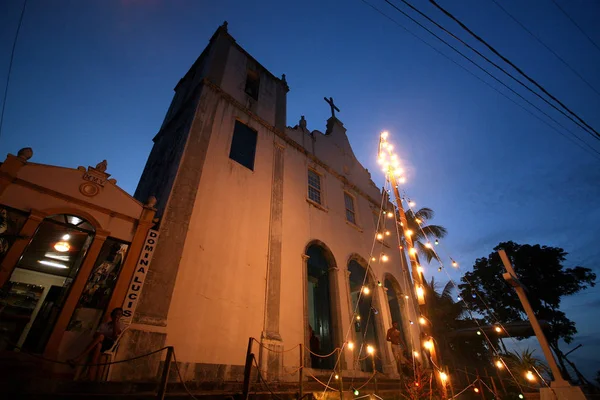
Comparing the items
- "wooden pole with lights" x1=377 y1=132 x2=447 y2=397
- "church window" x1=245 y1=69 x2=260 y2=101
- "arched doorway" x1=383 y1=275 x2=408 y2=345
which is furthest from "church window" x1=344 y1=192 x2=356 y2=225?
"church window" x1=245 y1=69 x2=260 y2=101

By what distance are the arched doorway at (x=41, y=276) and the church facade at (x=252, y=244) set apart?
2614mm

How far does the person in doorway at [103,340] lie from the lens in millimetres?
4973

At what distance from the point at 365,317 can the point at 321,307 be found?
278 cm

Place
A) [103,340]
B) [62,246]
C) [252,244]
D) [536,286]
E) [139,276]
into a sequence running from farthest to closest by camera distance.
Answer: [536,286]
[252,244]
[62,246]
[139,276]
[103,340]

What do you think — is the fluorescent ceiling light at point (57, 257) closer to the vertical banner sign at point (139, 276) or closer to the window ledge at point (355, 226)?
the vertical banner sign at point (139, 276)

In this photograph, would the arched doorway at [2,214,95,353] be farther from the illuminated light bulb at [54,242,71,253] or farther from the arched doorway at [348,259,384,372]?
the arched doorway at [348,259,384,372]

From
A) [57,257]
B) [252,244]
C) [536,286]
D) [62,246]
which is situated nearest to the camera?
[62,246]

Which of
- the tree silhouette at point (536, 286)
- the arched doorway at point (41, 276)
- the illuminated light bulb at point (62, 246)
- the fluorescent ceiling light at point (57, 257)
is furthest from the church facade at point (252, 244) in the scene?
the tree silhouette at point (536, 286)

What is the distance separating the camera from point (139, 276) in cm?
618

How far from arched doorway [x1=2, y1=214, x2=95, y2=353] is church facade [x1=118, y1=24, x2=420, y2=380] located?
2.61 meters

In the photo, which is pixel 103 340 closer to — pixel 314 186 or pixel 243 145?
pixel 243 145

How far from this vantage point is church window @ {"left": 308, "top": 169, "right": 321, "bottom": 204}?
509 inches

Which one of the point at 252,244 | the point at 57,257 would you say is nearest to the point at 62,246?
the point at 57,257

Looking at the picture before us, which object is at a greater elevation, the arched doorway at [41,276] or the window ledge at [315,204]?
the window ledge at [315,204]
